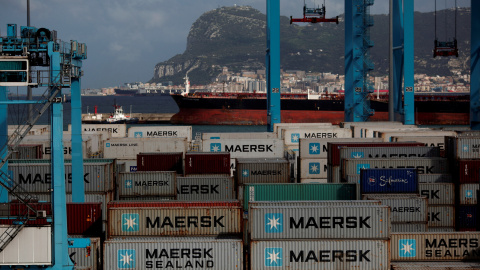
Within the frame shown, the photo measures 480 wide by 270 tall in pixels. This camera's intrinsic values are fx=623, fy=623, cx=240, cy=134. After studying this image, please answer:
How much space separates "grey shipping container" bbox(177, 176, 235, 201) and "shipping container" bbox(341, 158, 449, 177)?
5.62 m

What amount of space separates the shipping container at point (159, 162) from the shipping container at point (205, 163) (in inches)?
50.6

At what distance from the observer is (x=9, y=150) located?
63.7 feet

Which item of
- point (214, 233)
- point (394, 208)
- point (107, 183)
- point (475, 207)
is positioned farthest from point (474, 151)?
point (107, 183)

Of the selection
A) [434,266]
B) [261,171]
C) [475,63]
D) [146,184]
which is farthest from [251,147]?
[434,266]

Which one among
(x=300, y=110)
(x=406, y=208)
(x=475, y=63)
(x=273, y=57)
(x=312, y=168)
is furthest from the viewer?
(x=300, y=110)

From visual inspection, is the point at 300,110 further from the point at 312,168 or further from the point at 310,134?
the point at 312,168

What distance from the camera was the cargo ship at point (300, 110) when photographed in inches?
3853

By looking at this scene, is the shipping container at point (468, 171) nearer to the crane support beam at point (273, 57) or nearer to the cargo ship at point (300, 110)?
the crane support beam at point (273, 57)

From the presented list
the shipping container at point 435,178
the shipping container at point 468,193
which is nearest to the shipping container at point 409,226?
the shipping container at point 435,178

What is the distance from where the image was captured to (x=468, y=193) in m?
29.1

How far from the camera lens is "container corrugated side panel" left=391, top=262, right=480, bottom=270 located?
20.5 metres

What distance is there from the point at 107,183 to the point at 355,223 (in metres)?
11.6

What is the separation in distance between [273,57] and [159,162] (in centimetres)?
2595

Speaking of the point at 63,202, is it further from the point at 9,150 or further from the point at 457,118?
the point at 457,118
